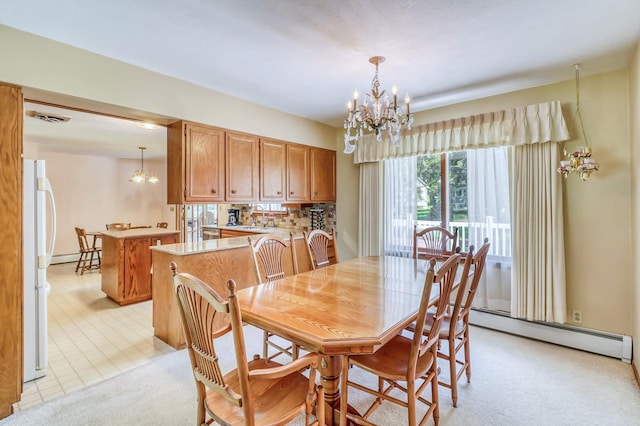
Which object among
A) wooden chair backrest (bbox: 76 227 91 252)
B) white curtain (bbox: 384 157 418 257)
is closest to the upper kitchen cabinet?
white curtain (bbox: 384 157 418 257)

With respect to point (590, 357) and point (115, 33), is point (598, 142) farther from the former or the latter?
point (115, 33)

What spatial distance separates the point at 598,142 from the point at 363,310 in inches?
107

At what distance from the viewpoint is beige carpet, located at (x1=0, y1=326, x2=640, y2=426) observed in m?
1.88

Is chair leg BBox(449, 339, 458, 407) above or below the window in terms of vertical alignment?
below

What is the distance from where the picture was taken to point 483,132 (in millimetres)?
3178

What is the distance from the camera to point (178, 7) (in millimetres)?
1781

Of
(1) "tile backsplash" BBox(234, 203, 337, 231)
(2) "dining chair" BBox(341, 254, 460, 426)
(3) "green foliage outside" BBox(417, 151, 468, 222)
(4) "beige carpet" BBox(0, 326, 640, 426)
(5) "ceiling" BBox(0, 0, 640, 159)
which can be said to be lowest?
(4) "beige carpet" BBox(0, 326, 640, 426)

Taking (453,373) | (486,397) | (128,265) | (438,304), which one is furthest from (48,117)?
(486,397)

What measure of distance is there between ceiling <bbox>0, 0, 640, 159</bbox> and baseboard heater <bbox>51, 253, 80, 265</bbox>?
6080mm

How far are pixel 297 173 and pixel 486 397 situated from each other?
10.0ft

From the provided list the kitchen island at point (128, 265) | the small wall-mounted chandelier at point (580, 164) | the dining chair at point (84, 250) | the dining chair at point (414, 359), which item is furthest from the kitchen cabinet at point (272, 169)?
the dining chair at point (84, 250)

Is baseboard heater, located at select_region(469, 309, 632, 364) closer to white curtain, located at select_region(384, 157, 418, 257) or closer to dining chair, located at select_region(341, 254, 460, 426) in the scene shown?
white curtain, located at select_region(384, 157, 418, 257)

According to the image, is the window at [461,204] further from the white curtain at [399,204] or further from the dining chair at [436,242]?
the dining chair at [436,242]

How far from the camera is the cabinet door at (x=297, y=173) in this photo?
3.99 m
